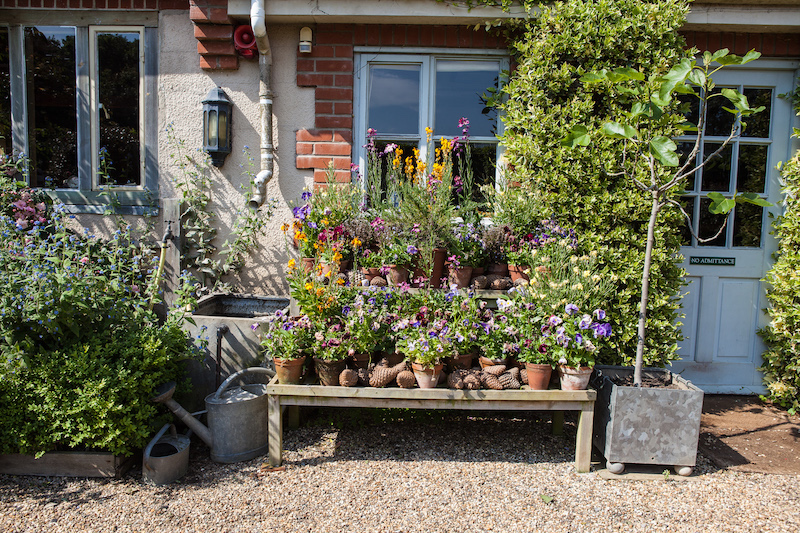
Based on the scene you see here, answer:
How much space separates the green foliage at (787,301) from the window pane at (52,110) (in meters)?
5.61

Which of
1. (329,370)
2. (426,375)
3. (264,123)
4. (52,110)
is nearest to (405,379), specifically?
(426,375)

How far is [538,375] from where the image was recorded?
10.2 ft

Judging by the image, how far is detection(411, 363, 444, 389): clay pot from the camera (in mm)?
3107

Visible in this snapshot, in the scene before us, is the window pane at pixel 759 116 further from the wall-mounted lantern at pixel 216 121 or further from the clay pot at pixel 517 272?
the wall-mounted lantern at pixel 216 121

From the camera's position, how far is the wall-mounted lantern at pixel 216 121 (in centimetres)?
425

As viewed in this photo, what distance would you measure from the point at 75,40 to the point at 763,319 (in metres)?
5.99

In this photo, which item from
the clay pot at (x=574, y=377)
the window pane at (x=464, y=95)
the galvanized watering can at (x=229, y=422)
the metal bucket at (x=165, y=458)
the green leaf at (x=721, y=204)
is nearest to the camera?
the green leaf at (x=721, y=204)

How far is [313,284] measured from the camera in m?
3.29

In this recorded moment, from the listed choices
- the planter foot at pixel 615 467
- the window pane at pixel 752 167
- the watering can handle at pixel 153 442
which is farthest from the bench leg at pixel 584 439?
the window pane at pixel 752 167

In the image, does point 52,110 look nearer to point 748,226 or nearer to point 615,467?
point 615,467

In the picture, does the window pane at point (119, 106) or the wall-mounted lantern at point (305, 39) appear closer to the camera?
the wall-mounted lantern at point (305, 39)

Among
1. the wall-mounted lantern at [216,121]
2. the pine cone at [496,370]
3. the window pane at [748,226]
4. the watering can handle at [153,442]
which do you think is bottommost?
the watering can handle at [153,442]

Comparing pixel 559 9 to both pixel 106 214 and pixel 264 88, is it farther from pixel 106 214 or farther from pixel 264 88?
pixel 106 214

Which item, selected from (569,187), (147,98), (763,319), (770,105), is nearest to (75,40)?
(147,98)
